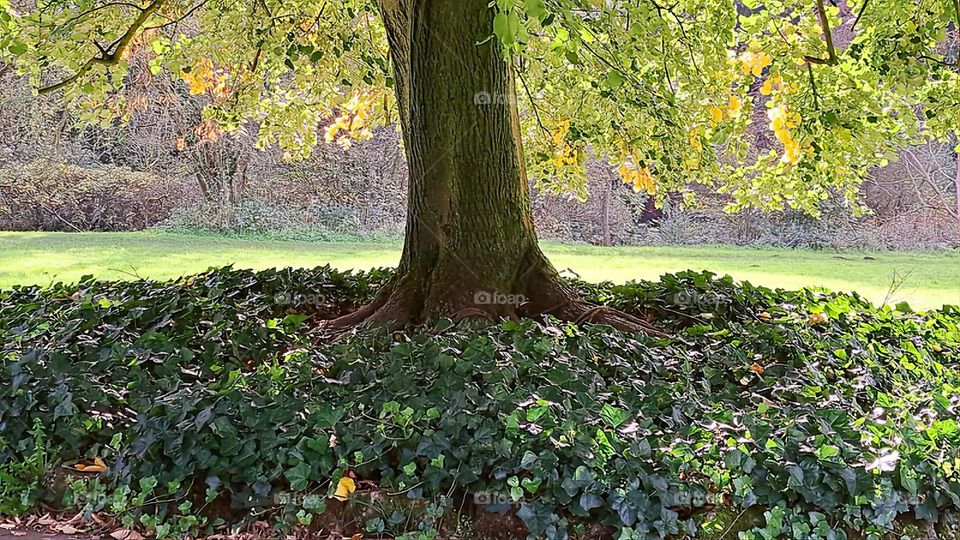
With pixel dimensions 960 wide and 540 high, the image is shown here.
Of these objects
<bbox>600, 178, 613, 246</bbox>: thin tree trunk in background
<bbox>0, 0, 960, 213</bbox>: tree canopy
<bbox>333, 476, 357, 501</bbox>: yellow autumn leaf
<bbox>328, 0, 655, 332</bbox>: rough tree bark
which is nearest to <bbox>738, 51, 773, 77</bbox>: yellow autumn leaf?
<bbox>0, 0, 960, 213</bbox>: tree canopy

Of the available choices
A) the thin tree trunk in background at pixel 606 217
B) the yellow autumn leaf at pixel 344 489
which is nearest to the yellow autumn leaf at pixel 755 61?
the yellow autumn leaf at pixel 344 489

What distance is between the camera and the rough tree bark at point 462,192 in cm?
422

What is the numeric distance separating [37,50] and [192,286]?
1.79 m

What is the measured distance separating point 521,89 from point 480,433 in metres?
5.22

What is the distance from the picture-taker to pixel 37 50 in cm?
463

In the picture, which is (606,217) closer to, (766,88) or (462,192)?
(766,88)

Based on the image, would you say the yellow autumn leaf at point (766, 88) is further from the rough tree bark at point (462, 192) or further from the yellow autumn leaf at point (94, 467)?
the yellow autumn leaf at point (94, 467)

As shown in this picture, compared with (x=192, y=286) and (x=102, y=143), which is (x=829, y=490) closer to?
(x=192, y=286)

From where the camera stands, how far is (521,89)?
7.19 meters

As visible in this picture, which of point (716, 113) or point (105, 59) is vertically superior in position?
point (105, 59)

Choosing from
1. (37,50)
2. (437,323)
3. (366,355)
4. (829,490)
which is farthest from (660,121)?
(37,50)

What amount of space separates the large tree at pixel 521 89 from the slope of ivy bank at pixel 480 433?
2.38 ft

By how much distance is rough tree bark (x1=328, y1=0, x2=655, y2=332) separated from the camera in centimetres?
422

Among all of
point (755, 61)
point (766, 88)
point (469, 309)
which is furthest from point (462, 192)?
point (755, 61)
